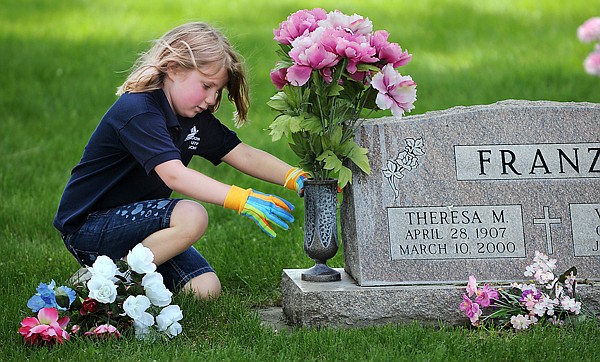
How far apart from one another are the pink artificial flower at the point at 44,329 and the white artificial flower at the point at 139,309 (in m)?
0.26

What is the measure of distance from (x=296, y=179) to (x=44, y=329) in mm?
1325

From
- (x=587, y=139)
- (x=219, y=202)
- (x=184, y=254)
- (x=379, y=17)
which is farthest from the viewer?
(x=379, y=17)

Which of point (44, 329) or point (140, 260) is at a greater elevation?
point (140, 260)

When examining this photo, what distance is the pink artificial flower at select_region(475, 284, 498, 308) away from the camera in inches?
156

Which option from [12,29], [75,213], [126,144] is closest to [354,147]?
[126,144]

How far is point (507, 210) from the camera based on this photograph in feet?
13.8

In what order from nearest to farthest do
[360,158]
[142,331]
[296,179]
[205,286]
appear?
[142,331] < [360,158] < [296,179] < [205,286]

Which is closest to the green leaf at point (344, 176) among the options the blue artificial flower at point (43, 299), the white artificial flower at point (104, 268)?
the white artificial flower at point (104, 268)

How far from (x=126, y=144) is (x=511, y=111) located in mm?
1719

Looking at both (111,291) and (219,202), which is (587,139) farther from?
(111,291)

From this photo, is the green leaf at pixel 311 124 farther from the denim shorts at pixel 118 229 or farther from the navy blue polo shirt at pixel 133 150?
the denim shorts at pixel 118 229

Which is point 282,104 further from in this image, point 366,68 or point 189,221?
point 189,221

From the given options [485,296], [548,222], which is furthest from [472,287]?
[548,222]

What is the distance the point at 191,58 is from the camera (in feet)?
13.9
